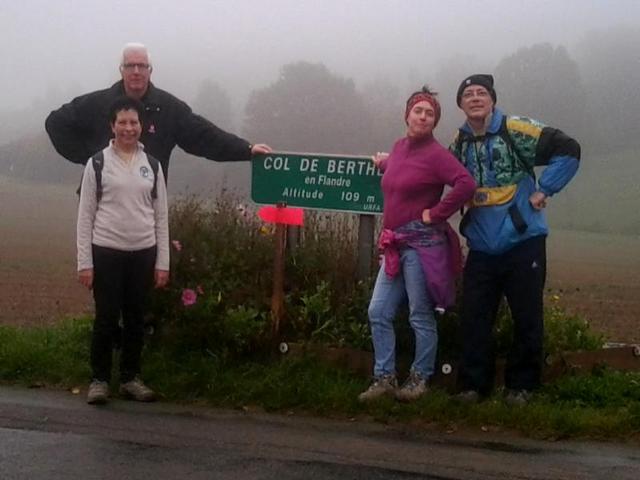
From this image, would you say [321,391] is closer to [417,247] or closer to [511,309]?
[417,247]

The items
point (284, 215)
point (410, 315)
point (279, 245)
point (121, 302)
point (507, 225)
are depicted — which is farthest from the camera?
point (284, 215)

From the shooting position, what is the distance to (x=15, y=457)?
507 cm

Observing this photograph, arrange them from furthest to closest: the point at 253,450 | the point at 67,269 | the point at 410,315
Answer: the point at 67,269 → the point at 410,315 → the point at 253,450

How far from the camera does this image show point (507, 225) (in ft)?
20.4

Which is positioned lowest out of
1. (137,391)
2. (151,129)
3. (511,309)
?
(137,391)

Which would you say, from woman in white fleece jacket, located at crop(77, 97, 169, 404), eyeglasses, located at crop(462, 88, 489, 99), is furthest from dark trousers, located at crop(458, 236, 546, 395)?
woman in white fleece jacket, located at crop(77, 97, 169, 404)

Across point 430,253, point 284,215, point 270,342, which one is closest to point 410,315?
point 430,253

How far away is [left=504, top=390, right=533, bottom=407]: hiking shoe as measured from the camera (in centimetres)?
616

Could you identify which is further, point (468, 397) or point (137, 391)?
point (137, 391)

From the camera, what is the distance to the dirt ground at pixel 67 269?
14.9m

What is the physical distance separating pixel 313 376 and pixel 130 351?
1268mm

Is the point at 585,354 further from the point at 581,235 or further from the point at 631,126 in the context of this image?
the point at 631,126

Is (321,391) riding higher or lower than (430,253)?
lower

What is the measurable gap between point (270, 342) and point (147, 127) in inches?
72.9
